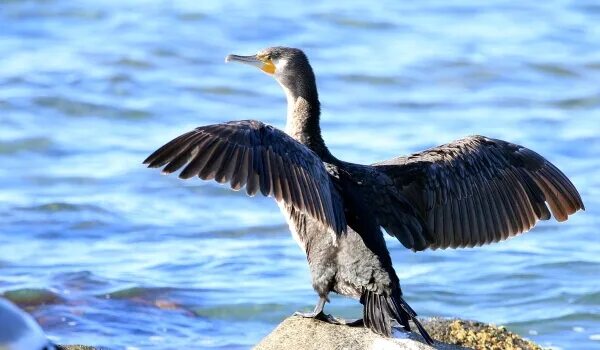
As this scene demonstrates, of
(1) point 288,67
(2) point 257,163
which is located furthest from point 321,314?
(1) point 288,67

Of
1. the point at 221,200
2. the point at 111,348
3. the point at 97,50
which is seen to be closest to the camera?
the point at 111,348

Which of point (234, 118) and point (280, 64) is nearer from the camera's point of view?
point (280, 64)

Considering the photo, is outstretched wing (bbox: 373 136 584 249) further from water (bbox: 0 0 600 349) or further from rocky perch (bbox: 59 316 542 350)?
water (bbox: 0 0 600 349)

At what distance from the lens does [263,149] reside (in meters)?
6.33

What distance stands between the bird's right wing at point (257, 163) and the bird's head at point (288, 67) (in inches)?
45.8

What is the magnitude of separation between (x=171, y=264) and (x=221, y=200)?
185 cm

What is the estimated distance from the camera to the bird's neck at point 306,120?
7215 millimetres

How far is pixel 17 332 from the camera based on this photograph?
432cm

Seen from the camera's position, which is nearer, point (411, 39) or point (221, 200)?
point (221, 200)

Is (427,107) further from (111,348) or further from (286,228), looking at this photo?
(111,348)

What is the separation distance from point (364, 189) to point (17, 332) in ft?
9.43

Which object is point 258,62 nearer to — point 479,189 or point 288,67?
point 288,67

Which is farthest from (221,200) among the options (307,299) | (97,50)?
(97,50)

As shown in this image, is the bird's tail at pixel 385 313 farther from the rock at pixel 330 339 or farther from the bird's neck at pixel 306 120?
the bird's neck at pixel 306 120
